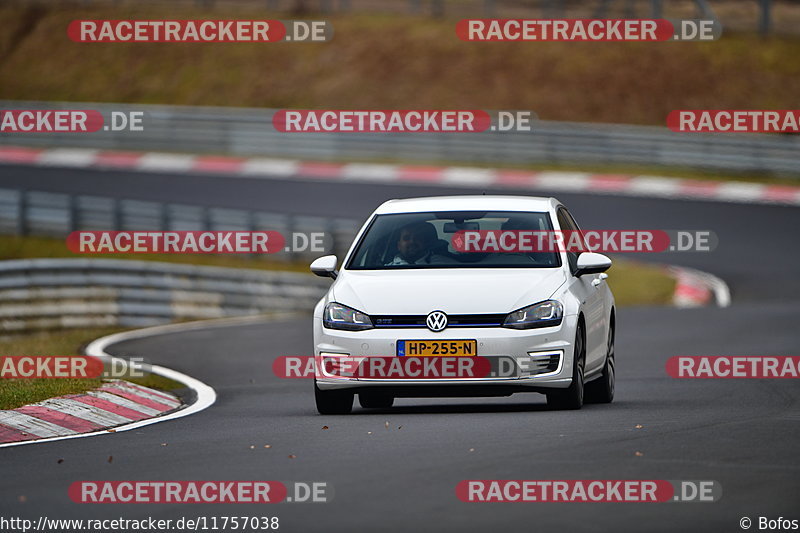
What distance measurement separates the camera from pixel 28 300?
80.0 feet

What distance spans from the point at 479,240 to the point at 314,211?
22.4 m

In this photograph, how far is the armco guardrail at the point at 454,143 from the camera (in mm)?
37844

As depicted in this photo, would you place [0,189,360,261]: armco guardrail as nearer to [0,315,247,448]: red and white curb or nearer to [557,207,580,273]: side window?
[0,315,247,448]: red and white curb

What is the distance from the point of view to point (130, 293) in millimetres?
25141

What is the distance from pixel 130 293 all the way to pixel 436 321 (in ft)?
49.0

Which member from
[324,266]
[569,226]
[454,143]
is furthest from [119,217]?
[324,266]

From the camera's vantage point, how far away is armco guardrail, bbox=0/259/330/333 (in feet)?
80.0

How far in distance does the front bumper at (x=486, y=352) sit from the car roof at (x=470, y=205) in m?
1.33

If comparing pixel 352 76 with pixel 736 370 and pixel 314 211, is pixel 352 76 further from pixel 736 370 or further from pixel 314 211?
pixel 736 370

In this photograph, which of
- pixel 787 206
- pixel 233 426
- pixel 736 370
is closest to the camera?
pixel 233 426

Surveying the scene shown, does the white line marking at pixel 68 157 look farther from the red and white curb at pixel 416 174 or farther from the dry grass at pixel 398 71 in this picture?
the dry grass at pixel 398 71

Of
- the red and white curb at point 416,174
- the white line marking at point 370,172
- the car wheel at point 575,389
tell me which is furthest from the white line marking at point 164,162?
the car wheel at point 575,389

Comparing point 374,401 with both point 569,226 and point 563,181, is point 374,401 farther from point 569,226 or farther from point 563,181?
point 563,181

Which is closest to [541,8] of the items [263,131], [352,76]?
[352,76]
